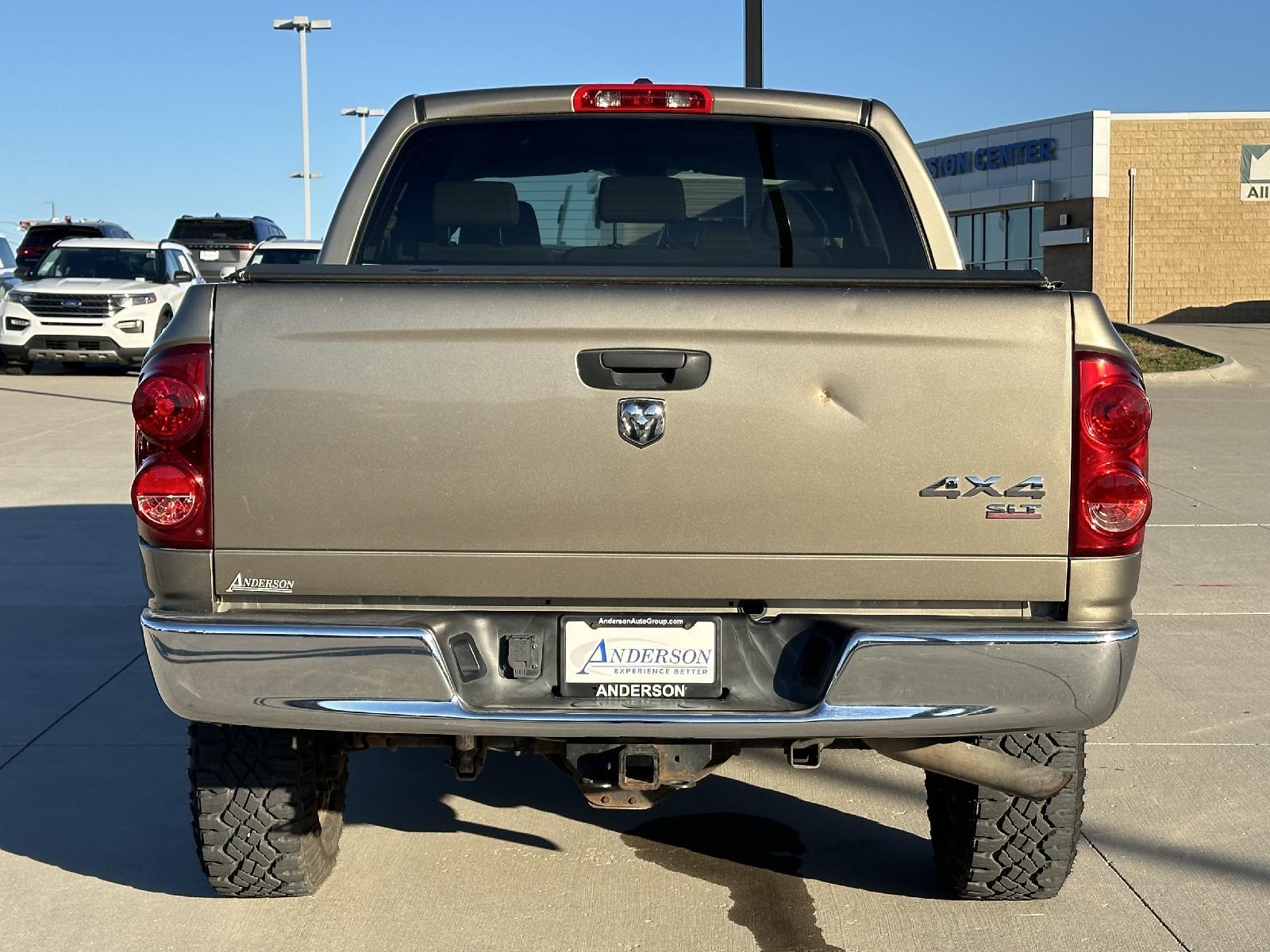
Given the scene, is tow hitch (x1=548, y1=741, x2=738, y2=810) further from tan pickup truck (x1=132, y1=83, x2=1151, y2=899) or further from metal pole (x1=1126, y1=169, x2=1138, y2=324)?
metal pole (x1=1126, y1=169, x2=1138, y2=324)

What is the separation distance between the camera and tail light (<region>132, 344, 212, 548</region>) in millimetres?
3336

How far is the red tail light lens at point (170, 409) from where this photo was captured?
11.0ft

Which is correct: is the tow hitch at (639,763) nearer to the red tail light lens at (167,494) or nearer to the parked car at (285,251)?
the red tail light lens at (167,494)

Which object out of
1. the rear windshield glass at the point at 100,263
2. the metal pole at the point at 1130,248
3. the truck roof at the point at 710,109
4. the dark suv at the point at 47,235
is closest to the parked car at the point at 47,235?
the dark suv at the point at 47,235

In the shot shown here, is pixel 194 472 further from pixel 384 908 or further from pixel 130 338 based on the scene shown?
pixel 130 338

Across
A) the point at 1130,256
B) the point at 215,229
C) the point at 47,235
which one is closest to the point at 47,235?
the point at 47,235

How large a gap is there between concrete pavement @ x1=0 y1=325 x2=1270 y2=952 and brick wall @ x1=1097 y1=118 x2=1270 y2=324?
127ft

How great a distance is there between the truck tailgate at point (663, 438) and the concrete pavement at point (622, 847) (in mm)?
1143

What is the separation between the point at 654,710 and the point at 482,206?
68.9 inches

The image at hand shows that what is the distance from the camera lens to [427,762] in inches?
216

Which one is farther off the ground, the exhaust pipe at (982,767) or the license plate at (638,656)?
the license plate at (638,656)

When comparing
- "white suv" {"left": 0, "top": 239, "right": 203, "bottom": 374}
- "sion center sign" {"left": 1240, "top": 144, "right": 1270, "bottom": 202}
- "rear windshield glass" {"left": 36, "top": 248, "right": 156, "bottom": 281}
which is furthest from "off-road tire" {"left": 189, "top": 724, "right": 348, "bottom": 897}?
"sion center sign" {"left": 1240, "top": 144, "right": 1270, "bottom": 202}

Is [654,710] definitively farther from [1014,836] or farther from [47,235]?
[47,235]

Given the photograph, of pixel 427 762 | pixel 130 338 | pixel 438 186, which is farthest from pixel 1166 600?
pixel 130 338
